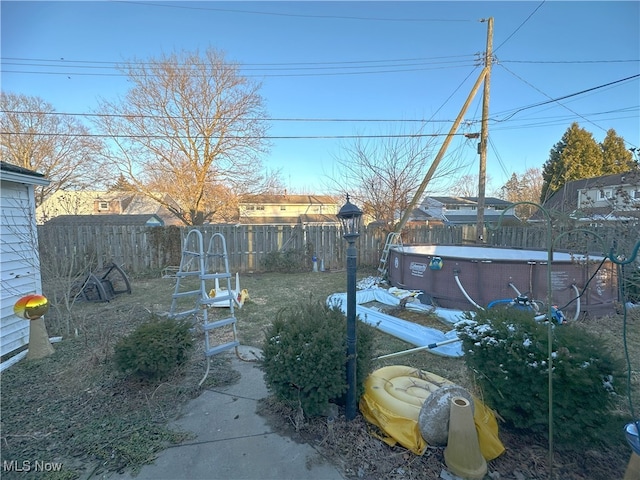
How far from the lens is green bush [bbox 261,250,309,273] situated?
32.8 ft

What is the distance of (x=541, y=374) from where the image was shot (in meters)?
1.88

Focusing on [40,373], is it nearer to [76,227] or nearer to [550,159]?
[76,227]

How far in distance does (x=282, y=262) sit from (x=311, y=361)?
26.0ft

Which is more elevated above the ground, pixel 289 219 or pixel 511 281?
pixel 289 219

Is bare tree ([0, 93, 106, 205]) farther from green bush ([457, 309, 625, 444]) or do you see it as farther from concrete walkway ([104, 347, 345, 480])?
green bush ([457, 309, 625, 444])

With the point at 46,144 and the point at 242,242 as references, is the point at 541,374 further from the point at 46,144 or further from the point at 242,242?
the point at 46,144

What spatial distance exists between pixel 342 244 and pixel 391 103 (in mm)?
5378

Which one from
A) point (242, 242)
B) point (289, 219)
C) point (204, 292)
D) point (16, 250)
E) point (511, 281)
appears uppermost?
point (289, 219)

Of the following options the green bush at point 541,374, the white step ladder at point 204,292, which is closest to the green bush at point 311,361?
the green bush at point 541,374

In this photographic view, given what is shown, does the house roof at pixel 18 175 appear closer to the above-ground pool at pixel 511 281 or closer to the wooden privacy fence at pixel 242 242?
the wooden privacy fence at pixel 242 242

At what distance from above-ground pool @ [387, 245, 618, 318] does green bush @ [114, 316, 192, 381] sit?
423 cm

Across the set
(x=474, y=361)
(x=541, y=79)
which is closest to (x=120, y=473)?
(x=474, y=361)

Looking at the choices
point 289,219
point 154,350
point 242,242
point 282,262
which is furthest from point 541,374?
point 289,219

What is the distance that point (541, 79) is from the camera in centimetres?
966
